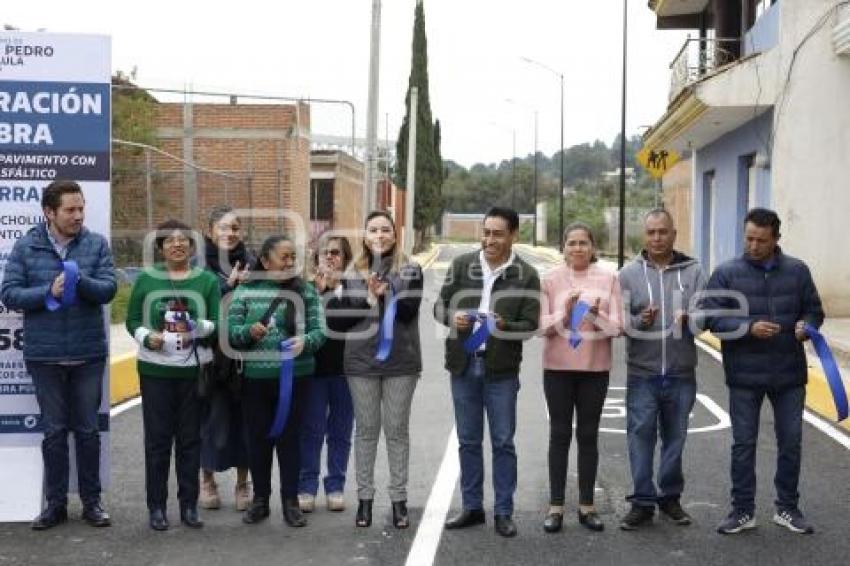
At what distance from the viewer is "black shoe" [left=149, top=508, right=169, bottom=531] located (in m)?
6.07

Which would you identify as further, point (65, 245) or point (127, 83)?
point (127, 83)

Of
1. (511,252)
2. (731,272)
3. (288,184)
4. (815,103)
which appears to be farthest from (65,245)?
(288,184)

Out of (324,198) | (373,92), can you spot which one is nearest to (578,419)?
(373,92)

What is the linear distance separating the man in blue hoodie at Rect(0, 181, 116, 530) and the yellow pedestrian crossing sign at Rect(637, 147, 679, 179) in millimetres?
20760

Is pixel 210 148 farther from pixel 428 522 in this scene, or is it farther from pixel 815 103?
pixel 428 522

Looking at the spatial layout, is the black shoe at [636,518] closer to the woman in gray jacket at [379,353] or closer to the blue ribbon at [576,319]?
the blue ribbon at [576,319]

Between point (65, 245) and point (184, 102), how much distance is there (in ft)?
64.5

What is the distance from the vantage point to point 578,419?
6113 mm

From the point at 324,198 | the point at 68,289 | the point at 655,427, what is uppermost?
the point at 324,198

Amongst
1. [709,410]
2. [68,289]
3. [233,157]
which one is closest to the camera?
[68,289]

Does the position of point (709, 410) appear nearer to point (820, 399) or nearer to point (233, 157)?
point (820, 399)

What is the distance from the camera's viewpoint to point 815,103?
17469 mm

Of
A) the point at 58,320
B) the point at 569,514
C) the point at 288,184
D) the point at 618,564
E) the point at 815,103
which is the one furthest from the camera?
the point at 288,184

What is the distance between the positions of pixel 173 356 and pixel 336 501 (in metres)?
1.38
